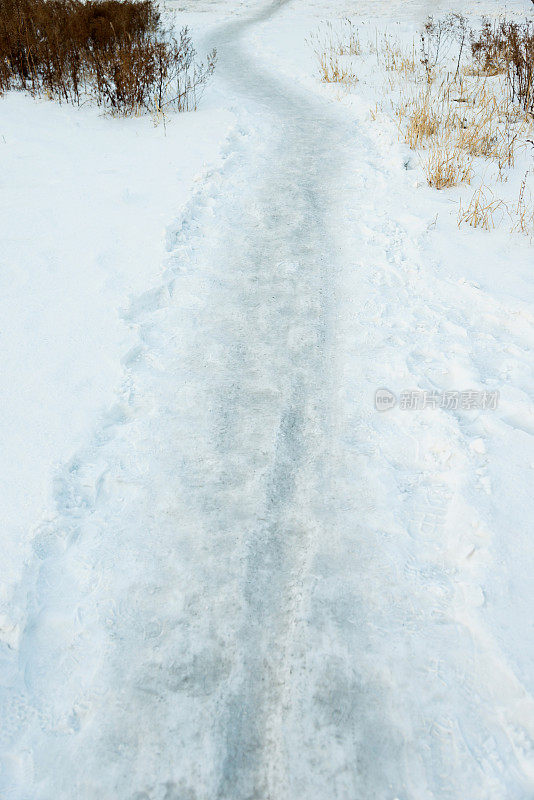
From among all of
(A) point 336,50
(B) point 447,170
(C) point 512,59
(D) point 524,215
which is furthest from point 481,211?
(A) point 336,50

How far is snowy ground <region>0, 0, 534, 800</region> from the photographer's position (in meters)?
1.55

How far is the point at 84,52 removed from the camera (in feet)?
26.4

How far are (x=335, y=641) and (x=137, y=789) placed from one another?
2.57 feet

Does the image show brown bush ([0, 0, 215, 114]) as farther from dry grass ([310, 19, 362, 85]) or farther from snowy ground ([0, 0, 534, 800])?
snowy ground ([0, 0, 534, 800])

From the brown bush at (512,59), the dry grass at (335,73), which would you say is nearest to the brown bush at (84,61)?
the dry grass at (335,73)

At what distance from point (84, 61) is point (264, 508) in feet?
30.2

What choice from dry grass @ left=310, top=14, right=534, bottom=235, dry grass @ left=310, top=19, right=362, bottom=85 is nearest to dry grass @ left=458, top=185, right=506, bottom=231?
dry grass @ left=310, top=14, right=534, bottom=235

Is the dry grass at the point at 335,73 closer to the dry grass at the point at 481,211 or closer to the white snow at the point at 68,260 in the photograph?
the white snow at the point at 68,260

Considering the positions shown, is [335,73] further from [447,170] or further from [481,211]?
[481,211]

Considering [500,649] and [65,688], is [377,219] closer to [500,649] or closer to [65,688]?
[500,649]

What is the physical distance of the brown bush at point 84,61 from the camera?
732 cm

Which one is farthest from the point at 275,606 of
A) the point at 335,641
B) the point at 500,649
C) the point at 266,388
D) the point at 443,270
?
the point at 443,270

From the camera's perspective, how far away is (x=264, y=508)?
7.31 feet

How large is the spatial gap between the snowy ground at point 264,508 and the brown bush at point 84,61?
3903mm
